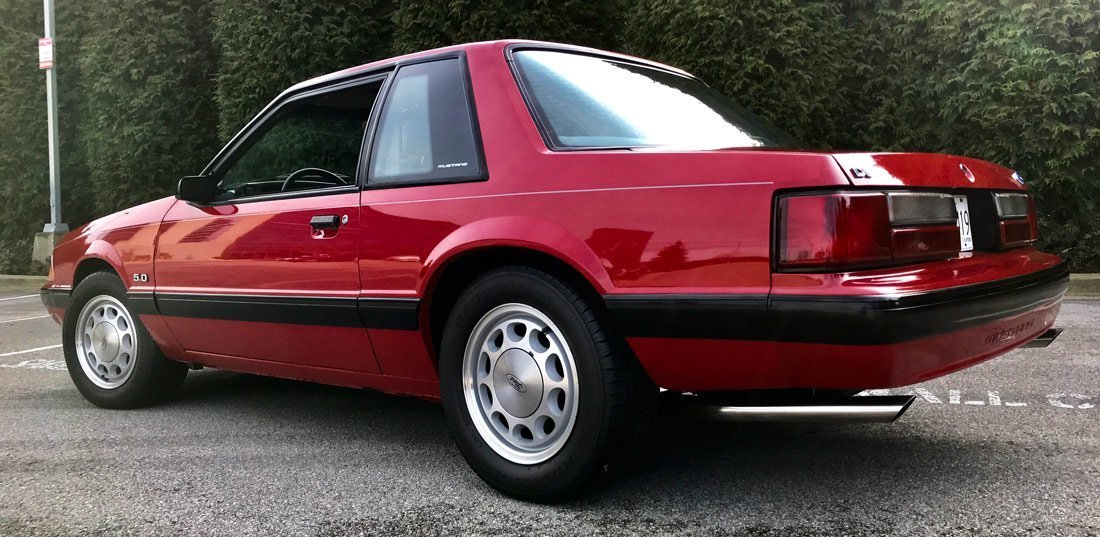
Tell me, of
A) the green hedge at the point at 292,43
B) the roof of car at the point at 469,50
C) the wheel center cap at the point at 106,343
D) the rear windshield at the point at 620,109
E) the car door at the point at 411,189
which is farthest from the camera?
the green hedge at the point at 292,43

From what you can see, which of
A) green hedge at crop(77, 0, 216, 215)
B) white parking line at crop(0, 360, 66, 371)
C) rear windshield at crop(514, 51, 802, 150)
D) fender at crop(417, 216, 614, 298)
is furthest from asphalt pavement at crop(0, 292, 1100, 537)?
green hedge at crop(77, 0, 216, 215)

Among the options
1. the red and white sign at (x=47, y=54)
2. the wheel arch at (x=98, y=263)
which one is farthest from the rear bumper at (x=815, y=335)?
the red and white sign at (x=47, y=54)

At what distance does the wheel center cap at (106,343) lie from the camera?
4293 mm

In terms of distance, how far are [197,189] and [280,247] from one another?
622 millimetres

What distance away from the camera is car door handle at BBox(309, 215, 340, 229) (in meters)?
3.23

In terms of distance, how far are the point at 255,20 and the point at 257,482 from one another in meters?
9.45

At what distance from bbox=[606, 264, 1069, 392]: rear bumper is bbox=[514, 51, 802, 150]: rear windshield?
57 cm

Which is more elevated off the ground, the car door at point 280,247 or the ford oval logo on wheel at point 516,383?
the car door at point 280,247

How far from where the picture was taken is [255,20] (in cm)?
1122

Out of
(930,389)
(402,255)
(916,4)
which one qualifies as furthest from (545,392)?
(916,4)

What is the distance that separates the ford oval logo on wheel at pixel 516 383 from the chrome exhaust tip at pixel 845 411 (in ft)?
2.33

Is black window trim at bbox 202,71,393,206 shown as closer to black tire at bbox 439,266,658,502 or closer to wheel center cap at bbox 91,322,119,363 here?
black tire at bbox 439,266,658,502

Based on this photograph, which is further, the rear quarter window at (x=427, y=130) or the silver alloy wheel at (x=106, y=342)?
the silver alloy wheel at (x=106, y=342)

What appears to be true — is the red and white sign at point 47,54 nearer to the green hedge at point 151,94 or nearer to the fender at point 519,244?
the green hedge at point 151,94
